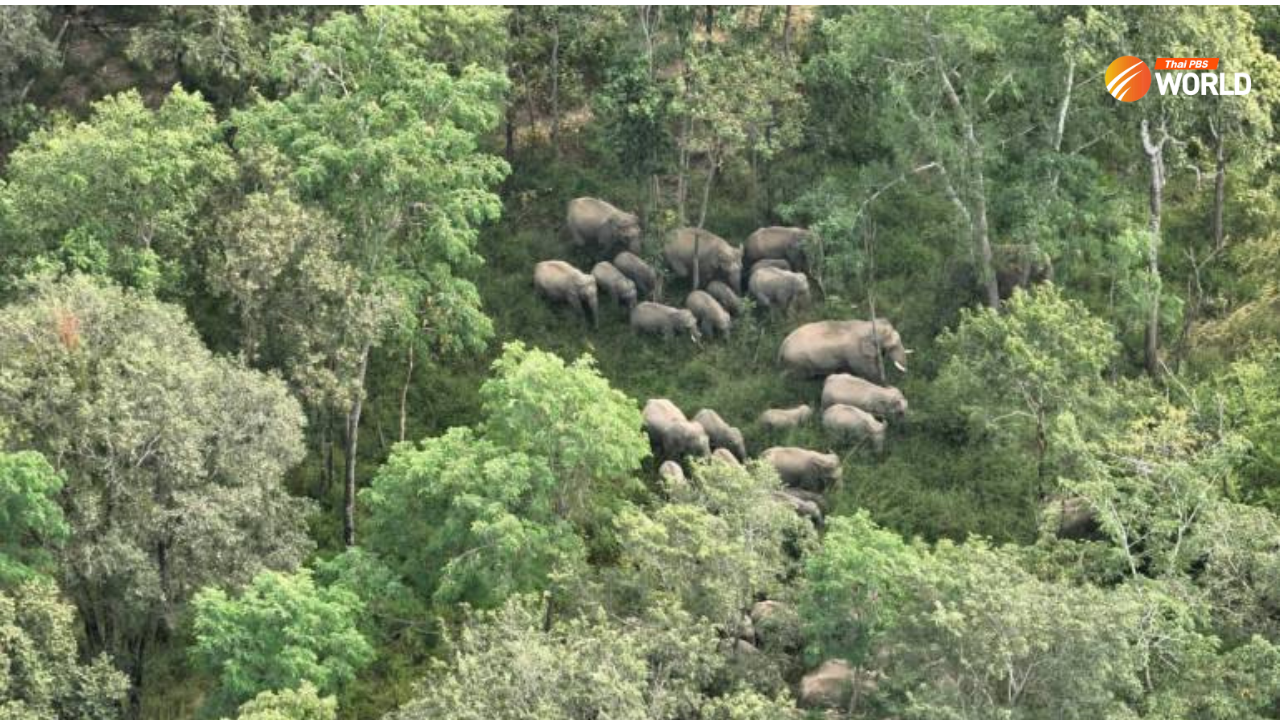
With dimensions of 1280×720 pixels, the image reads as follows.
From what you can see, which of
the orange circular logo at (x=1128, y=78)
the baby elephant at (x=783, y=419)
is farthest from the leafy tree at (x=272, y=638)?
the orange circular logo at (x=1128, y=78)

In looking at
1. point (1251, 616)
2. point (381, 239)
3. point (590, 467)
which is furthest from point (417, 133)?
point (1251, 616)

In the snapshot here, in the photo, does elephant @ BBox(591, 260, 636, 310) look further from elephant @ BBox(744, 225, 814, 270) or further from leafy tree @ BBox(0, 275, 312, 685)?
leafy tree @ BBox(0, 275, 312, 685)

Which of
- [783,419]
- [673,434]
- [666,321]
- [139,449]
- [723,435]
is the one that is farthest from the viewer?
[666,321]

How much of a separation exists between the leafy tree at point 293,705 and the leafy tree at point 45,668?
3211mm

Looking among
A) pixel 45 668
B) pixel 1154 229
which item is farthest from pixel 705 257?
pixel 45 668

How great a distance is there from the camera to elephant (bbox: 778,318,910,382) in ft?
187

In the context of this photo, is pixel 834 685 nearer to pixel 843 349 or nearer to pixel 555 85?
pixel 843 349

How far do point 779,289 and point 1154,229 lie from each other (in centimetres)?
944

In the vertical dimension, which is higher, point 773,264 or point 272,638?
point 773,264

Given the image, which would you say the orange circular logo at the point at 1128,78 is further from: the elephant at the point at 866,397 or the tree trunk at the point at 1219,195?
the elephant at the point at 866,397

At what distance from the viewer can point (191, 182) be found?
52938 mm

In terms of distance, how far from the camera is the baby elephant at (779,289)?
5906 centimetres

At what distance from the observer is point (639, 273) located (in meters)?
59.9

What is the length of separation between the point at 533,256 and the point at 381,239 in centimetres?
1004
